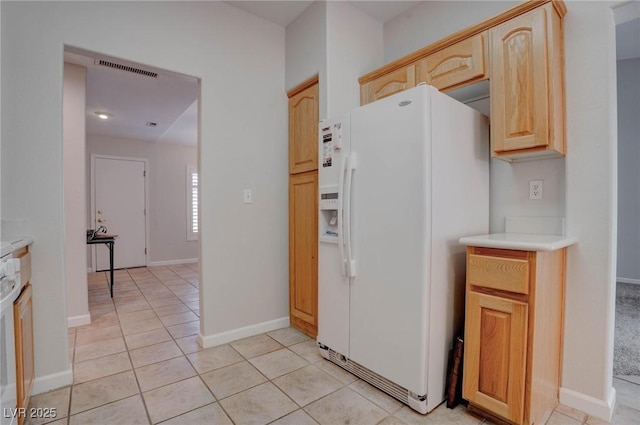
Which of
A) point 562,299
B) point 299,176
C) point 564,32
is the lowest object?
point 562,299

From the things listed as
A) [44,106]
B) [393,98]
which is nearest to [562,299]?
[393,98]

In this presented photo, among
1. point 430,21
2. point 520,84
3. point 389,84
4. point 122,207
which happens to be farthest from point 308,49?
point 122,207

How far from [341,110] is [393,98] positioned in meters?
0.76

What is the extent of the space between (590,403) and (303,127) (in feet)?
8.31

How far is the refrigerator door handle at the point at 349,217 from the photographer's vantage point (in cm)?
194

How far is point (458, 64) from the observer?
194 centimetres

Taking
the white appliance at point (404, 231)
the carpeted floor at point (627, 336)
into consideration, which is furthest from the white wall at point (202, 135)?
the carpeted floor at point (627, 336)

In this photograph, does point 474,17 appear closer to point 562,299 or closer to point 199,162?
point 562,299

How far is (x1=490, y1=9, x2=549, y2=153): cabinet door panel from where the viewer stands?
5.21 ft

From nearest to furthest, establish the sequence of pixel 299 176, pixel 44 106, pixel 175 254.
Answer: pixel 44 106 → pixel 299 176 → pixel 175 254

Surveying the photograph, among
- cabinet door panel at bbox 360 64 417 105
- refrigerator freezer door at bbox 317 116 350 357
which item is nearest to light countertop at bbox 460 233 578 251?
refrigerator freezer door at bbox 317 116 350 357

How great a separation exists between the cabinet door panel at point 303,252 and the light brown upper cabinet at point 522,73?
1.32 metres

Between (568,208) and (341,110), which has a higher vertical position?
(341,110)

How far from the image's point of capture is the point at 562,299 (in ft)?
5.64
